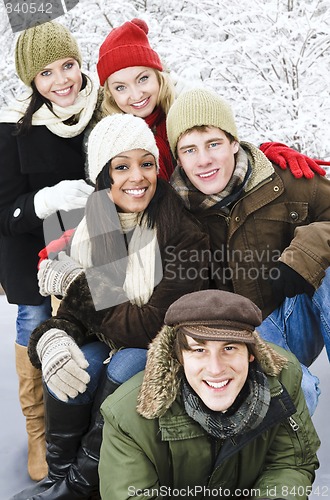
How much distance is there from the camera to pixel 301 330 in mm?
2482

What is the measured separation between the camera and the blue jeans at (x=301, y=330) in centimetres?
237

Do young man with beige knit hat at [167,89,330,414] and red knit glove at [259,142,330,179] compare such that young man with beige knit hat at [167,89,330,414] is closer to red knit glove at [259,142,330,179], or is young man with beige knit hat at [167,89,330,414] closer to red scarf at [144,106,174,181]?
red knit glove at [259,142,330,179]

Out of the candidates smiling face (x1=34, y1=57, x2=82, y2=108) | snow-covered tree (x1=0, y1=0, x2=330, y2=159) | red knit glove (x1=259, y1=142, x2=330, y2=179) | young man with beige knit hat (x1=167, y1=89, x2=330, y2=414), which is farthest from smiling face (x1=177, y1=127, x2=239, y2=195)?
snow-covered tree (x1=0, y1=0, x2=330, y2=159)

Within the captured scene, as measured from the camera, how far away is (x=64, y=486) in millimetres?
2303

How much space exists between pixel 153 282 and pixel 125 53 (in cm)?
101

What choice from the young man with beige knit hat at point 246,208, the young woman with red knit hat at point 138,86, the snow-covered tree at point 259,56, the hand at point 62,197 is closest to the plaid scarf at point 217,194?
the young man with beige knit hat at point 246,208

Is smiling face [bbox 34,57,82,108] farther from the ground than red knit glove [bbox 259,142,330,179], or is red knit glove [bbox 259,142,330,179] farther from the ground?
smiling face [bbox 34,57,82,108]

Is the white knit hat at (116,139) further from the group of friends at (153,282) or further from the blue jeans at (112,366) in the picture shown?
the blue jeans at (112,366)

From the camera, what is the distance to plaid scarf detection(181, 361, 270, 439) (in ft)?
6.17

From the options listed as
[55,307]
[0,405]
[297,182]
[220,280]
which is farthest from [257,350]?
[0,405]

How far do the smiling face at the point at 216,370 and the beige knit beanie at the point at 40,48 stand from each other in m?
1.39

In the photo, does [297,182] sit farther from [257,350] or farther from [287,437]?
[287,437]

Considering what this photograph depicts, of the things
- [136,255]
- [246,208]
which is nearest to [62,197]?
[136,255]

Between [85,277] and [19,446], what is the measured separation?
1.17 metres
